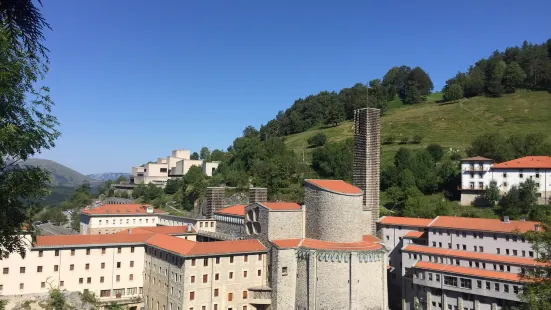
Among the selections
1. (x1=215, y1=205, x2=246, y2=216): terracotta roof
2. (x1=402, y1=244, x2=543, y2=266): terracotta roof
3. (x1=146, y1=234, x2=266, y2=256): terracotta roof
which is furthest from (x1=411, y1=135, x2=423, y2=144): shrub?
(x1=146, y1=234, x2=266, y2=256): terracotta roof

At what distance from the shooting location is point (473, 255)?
44.2 meters

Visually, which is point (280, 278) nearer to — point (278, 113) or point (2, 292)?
point (2, 292)

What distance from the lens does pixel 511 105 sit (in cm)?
11869

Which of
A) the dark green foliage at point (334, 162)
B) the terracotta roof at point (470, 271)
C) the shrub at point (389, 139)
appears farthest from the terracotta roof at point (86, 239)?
the shrub at point (389, 139)

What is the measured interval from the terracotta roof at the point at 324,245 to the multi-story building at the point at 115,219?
98.2 feet

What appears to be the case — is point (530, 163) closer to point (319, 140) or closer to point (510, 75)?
point (319, 140)

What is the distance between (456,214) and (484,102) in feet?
242

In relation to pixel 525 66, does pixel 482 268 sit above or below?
below

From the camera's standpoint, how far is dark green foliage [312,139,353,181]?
286 ft

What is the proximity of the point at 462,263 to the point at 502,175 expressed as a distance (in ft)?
92.3

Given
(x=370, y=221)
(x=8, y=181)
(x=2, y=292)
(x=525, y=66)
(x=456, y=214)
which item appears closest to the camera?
(x=8, y=181)

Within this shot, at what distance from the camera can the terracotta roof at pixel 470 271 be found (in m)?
40.1

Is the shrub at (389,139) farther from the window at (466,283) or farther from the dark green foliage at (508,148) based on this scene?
the window at (466,283)

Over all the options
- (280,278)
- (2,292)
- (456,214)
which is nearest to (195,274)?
(280,278)
